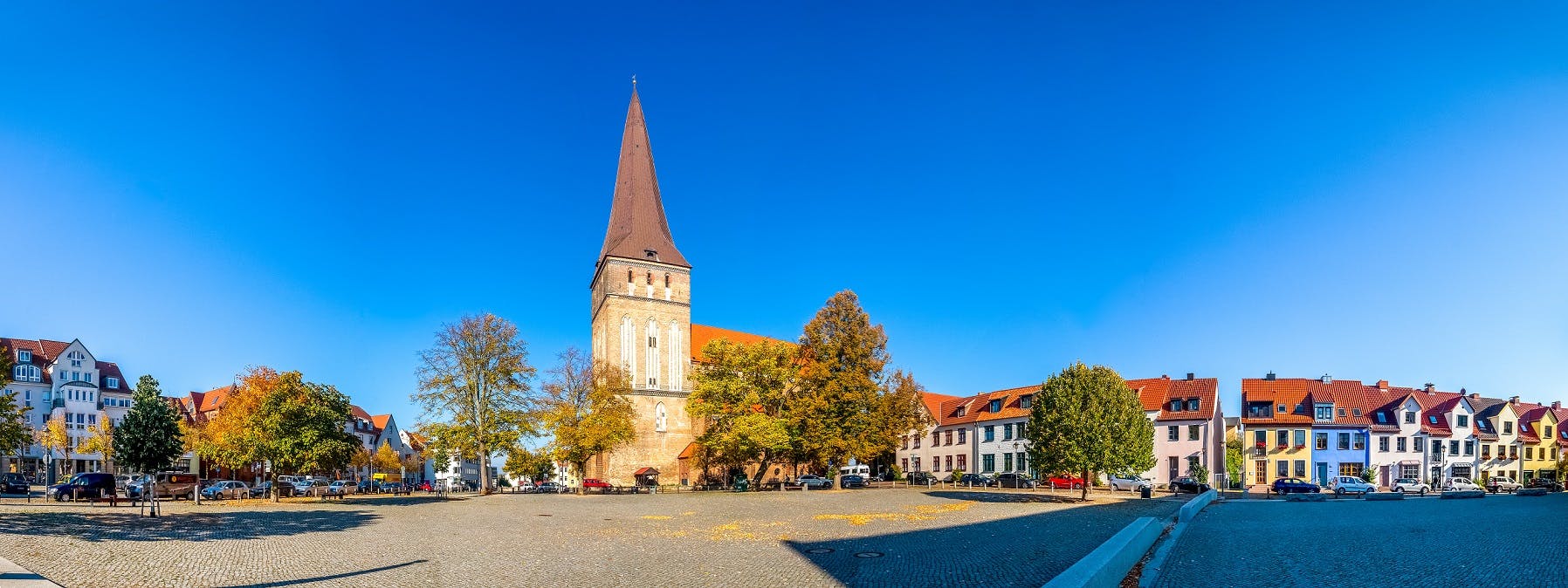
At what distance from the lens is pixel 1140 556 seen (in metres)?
16.5

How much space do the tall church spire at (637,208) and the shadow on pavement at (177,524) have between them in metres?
41.5

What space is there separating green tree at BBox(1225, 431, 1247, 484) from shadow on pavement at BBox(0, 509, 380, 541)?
197 feet

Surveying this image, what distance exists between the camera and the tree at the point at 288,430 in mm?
40375

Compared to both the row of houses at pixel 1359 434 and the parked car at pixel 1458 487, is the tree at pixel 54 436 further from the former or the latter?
the parked car at pixel 1458 487

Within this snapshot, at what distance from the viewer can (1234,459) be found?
218 feet

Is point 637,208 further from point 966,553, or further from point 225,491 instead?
point 966,553

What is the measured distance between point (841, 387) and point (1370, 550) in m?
37.9

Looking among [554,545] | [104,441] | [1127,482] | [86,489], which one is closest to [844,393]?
[1127,482]

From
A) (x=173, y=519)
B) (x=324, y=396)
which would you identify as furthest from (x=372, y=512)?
(x=324, y=396)

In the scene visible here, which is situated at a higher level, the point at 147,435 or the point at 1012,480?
the point at 147,435

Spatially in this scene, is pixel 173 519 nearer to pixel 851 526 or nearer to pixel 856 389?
pixel 851 526

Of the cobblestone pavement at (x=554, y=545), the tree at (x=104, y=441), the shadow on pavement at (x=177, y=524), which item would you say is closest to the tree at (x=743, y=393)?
the cobblestone pavement at (x=554, y=545)

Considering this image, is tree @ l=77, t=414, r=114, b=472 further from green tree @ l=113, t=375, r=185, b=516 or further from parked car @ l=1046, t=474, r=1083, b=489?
parked car @ l=1046, t=474, r=1083, b=489

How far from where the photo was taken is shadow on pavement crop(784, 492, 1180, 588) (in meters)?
14.8
